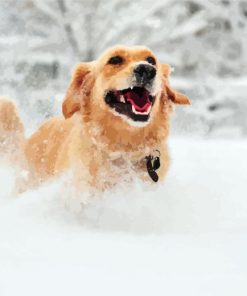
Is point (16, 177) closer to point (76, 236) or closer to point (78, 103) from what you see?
point (78, 103)

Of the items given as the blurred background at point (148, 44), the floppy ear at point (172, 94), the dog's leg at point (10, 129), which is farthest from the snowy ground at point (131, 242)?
the blurred background at point (148, 44)

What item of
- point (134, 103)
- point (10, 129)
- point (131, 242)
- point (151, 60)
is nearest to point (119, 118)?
point (134, 103)

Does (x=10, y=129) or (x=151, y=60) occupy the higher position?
(x=10, y=129)

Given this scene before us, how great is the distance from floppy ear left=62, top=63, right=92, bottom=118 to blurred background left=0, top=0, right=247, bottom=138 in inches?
268

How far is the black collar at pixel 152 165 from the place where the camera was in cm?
380

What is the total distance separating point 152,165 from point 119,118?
0.33 meters

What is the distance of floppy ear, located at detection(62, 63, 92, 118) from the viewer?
13.2 ft

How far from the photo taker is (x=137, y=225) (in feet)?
11.6

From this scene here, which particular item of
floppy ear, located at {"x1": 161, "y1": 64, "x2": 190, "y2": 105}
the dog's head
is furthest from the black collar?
floppy ear, located at {"x1": 161, "y1": 64, "x2": 190, "y2": 105}

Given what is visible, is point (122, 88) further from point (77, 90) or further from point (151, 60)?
point (77, 90)

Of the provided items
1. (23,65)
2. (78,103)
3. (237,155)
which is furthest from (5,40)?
(78,103)

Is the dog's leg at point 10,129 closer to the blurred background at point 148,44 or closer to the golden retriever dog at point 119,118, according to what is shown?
the golden retriever dog at point 119,118

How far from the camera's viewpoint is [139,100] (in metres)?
3.75

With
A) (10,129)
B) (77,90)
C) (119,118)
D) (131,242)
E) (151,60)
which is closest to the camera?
(131,242)
